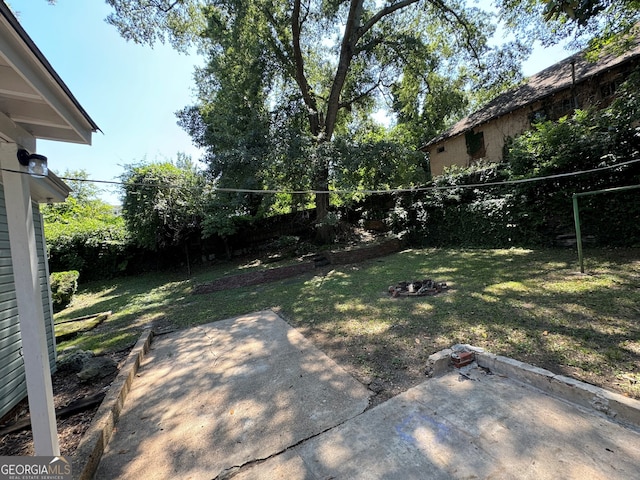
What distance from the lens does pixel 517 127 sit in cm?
1165

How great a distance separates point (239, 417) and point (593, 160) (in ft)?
28.5

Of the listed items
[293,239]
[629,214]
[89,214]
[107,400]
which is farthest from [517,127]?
[89,214]

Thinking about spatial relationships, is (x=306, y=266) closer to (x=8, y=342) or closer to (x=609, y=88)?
(x=8, y=342)

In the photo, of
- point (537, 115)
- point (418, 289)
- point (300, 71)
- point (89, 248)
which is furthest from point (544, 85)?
point (89, 248)

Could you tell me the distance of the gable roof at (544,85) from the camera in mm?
9336

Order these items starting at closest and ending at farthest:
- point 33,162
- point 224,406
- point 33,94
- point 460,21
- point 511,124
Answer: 1. point 33,94
2. point 33,162
3. point 224,406
4. point 460,21
5. point 511,124

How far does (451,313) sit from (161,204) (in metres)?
9.95

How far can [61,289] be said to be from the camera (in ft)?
28.0

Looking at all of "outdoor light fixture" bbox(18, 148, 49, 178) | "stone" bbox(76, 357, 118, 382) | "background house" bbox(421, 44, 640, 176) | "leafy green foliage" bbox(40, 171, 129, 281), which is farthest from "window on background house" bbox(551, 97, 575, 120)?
"leafy green foliage" bbox(40, 171, 129, 281)

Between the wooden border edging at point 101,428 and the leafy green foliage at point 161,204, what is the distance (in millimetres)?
7818

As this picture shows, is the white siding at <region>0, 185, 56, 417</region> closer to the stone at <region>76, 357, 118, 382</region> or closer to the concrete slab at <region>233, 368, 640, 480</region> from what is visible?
the stone at <region>76, 357, 118, 382</region>

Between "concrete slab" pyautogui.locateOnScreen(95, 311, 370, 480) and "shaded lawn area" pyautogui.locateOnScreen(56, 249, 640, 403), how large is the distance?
395 mm

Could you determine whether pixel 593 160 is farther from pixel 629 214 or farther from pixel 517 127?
pixel 517 127

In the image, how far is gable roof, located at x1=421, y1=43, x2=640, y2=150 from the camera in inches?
368
